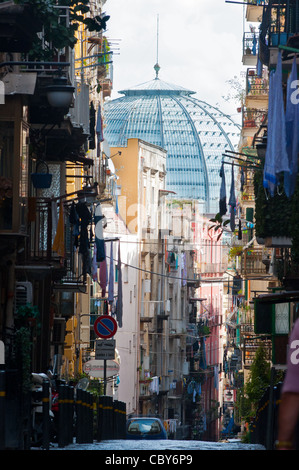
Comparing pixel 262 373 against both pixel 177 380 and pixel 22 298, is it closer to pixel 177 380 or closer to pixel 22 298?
pixel 22 298

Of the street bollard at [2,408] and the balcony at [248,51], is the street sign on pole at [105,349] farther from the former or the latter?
the balcony at [248,51]

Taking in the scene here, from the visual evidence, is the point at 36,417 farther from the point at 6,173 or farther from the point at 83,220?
the point at 83,220

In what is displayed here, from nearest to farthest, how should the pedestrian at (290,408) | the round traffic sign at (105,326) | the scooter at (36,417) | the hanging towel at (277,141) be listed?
the pedestrian at (290,408), the scooter at (36,417), the hanging towel at (277,141), the round traffic sign at (105,326)

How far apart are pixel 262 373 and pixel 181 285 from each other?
47.0 metres

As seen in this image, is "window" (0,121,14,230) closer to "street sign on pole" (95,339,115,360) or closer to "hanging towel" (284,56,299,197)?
"hanging towel" (284,56,299,197)

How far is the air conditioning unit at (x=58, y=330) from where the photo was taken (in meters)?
30.8

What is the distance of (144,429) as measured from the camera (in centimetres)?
2920

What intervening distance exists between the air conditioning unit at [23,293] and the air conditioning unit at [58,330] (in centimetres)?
808

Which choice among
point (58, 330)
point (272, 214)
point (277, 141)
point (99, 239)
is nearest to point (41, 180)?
point (272, 214)

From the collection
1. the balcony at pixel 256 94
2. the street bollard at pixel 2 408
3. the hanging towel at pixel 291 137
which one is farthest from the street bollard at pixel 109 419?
the balcony at pixel 256 94

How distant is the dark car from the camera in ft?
94.3

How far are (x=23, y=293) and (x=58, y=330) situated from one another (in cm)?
830

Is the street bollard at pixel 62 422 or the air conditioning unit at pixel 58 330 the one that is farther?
the air conditioning unit at pixel 58 330

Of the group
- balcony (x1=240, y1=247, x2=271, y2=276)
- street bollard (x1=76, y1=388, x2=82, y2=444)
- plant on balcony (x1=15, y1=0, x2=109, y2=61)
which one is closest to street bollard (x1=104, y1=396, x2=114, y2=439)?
street bollard (x1=76, y1=388, x2=82, y2=444)
